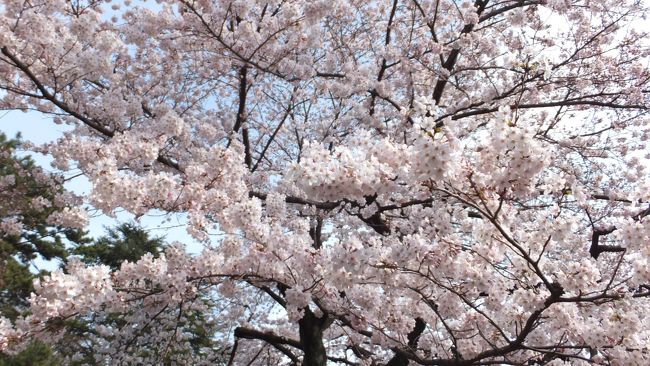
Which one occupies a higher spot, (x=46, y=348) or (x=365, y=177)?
(x=46, y=348)

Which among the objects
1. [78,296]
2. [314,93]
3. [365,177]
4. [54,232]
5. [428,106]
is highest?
[54,232]

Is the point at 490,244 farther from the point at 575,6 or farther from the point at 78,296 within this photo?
the point at 575,6

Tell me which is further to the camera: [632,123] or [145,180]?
[632,123]

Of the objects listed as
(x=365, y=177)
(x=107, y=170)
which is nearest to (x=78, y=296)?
(x=107, y=170)

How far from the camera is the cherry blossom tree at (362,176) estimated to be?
3.44 meters

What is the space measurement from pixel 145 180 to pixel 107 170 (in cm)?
51

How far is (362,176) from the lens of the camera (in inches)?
123

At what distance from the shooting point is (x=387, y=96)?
788 cm

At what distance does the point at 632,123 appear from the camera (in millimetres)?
7852

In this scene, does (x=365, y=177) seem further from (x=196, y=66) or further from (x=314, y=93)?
(x=314, y=93)

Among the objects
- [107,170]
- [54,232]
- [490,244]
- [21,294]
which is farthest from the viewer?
[54,232]

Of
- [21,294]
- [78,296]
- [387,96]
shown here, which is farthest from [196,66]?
[21,294]

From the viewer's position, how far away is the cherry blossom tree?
3438mm

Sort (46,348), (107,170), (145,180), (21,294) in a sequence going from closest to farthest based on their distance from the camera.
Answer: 1. (107,170)
2. (145,180)
3. (46,348)
4. (21,294)
